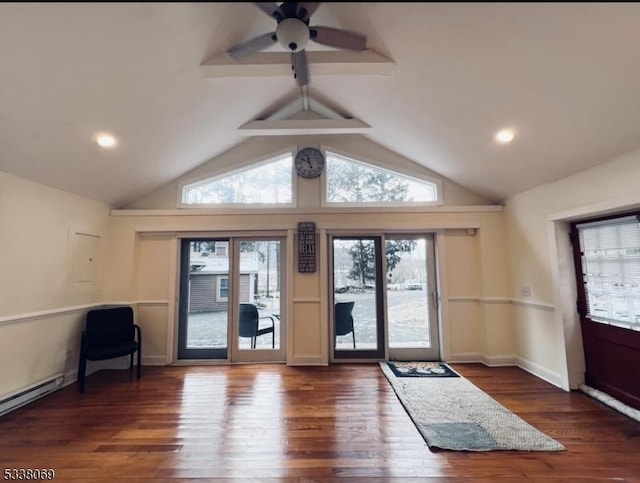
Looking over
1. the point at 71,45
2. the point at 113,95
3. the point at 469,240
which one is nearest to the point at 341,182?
the point at 469,240

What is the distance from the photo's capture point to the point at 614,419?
2.77 m

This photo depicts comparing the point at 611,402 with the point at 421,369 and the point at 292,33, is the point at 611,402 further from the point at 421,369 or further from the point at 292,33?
the point at 292,33

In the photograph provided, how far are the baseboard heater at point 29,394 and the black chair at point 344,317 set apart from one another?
3.39 metres

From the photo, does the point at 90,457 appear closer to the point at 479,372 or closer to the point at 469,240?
the point at 479,372

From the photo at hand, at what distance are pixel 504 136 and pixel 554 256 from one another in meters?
1.52

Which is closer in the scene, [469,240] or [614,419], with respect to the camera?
[614,419]

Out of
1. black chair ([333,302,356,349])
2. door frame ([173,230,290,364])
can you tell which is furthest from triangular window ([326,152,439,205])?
black chair ([333,302,356,349])

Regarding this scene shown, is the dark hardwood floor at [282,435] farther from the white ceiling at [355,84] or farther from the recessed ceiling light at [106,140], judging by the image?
the recessed ceiling light at [106,140]

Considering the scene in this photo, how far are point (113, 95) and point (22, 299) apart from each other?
2.32m

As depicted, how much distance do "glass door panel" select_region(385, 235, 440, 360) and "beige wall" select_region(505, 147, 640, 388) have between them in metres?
1.10

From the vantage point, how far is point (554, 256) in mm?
3570

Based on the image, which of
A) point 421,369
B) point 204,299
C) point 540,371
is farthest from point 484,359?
point 204,299

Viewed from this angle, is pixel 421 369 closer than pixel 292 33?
No

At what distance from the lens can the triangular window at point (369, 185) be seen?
464cm
